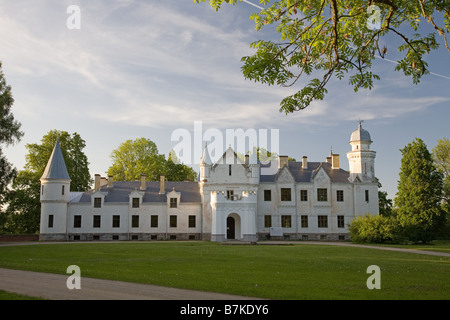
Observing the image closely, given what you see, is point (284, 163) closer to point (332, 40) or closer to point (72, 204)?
point (72, 204)

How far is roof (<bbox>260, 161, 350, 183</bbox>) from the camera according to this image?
44500 mm

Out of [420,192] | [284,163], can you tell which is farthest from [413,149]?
[284,163]

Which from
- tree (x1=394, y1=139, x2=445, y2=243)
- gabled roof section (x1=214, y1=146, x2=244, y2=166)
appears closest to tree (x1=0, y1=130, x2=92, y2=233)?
gabled roof section (x1=214, y1=146, x2=244, y2=166)

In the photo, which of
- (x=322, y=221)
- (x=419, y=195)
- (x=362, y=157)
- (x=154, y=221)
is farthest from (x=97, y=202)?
(x=419, y=195)

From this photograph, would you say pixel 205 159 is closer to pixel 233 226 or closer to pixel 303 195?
pixel 233 226

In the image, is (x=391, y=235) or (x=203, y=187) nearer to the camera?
(x=391, y=235)

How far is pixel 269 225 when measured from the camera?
43781mm

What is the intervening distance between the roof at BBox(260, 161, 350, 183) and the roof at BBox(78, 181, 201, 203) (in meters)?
7.57

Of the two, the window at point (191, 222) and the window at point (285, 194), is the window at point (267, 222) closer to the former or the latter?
the window at point (285, 194)

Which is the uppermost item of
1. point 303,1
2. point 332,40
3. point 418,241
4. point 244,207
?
point 303,1

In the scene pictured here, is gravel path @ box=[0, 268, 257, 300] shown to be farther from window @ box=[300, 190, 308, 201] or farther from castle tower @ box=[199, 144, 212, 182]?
window @ box=[300, 190, 308, 201]

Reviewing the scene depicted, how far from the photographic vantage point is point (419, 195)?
3716 cm
